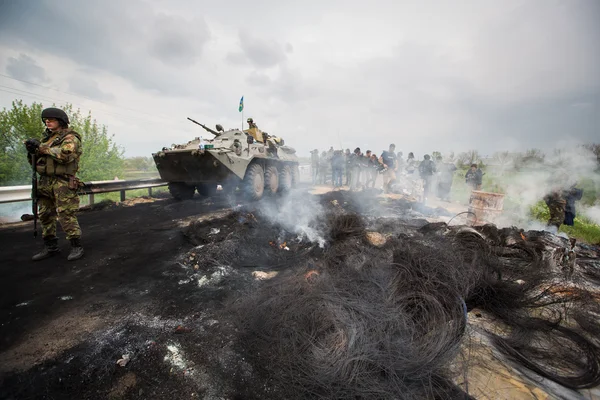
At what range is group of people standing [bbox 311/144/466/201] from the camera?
36.6 feet

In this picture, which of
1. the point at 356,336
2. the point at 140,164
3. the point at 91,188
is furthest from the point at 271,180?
the point at 140,164

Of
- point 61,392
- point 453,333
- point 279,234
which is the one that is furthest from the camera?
point 279,234

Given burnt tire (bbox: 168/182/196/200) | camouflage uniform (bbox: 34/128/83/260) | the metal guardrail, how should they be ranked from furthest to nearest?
burnt tire (bbox: 168/182/196/200) < the metal guardrail < camouflage uniform (bbox: 34/128/83/260)

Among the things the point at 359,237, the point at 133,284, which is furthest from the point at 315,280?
the point at 133,284

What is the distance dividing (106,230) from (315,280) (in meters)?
4.61

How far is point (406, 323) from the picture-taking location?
6.79 ft

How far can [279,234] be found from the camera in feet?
16.4

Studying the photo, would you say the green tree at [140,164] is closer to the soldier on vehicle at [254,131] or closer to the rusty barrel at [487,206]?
the soldier on vehicle at [254,131]

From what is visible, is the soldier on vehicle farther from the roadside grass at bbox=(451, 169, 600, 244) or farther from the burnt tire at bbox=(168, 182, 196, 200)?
the roadside grass at bbox=(451, 169, 600, 244)

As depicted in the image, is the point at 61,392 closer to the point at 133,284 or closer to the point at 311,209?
the point at 133,284

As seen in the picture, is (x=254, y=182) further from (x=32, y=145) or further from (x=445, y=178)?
(x=445, y=178)

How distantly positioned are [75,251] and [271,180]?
6.52 meters

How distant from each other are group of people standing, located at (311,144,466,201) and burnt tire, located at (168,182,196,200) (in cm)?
810

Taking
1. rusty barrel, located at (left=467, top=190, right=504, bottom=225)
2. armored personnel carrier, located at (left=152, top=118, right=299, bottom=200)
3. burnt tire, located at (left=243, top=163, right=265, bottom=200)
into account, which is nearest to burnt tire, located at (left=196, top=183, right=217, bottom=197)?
armored personnel carrier, located at (left=152, top=118, right=299, bottom=200)
